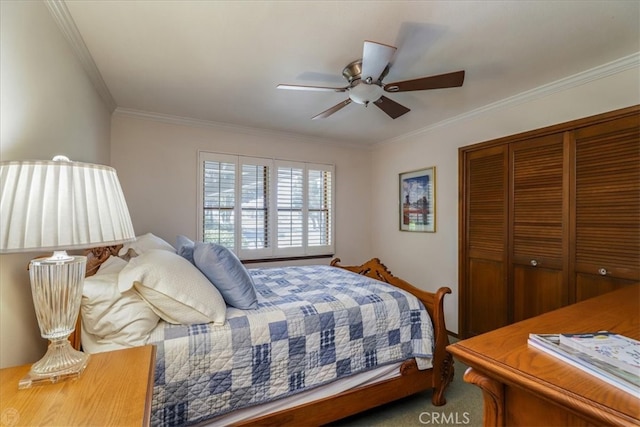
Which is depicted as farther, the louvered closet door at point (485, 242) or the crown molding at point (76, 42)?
the louvered closet door at point (485, 242)

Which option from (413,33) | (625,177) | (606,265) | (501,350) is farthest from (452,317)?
(413,33)

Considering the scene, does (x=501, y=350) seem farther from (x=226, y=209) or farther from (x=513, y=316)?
(x=226, y=209)

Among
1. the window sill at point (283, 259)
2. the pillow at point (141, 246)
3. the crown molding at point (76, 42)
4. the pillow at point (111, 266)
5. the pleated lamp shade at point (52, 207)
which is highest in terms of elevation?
the crown molding at point (76, 42)

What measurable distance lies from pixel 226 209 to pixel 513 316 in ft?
10.4

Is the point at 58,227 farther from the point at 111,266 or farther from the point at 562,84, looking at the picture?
the point at 562,84

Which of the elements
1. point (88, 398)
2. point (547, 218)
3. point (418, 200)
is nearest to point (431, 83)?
point (547, 218)

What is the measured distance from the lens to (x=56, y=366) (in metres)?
0.94

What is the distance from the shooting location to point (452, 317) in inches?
128

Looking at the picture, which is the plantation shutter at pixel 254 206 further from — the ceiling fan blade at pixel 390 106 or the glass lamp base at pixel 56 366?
the glass lamp base at pixel 56 366

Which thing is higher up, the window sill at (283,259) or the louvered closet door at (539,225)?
the louvered closet door at (539,225)

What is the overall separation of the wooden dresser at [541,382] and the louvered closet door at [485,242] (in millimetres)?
1593

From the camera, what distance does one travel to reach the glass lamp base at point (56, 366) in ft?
2.93

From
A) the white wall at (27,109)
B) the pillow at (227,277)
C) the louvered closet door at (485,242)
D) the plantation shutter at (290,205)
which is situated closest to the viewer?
the white wall at (27,109)

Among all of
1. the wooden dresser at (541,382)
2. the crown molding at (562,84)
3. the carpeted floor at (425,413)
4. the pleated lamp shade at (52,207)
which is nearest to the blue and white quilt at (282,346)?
the carpeted floor at (425,413)
